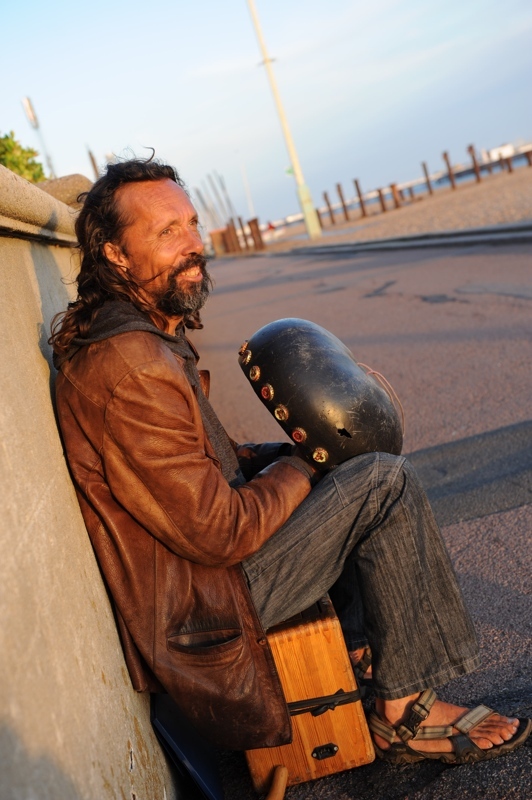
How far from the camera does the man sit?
2398 mm

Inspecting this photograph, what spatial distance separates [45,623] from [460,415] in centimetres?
459

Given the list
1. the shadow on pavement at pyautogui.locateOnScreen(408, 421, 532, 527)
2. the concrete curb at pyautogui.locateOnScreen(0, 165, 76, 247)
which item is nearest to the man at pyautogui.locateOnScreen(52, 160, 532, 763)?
the concrete curb at pyautogui.locateOnScreen(0, 165, 76, 247)

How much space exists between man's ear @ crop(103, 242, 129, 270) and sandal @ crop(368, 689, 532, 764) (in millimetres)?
1577

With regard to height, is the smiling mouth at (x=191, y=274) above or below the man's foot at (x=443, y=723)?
above

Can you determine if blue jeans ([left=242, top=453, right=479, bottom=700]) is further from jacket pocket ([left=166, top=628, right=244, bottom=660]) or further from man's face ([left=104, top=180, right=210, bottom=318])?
man's face ([left=104, top=180, right=210, bottom=318])

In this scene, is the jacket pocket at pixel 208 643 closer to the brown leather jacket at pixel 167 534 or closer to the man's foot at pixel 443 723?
the brown leather jacket at pixel 167 534

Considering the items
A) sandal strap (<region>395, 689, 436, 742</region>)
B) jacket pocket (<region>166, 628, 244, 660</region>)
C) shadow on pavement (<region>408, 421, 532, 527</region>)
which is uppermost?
jacket pocket (<region>166, 628, 244, 660</region>)

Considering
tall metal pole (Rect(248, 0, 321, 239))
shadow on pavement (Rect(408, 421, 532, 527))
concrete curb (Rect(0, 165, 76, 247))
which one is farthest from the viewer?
tall metal pole (Rect(248, 0, 321, 239))

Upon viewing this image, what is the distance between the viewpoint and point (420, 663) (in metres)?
2.65

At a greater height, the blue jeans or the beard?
the beard

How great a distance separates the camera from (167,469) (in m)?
2.37

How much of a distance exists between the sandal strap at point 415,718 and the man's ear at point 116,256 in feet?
5.17

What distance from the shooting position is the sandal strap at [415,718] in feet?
8.70

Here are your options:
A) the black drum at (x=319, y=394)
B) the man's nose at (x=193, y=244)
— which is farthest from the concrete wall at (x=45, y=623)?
the black drum at (x=319, y=394)
